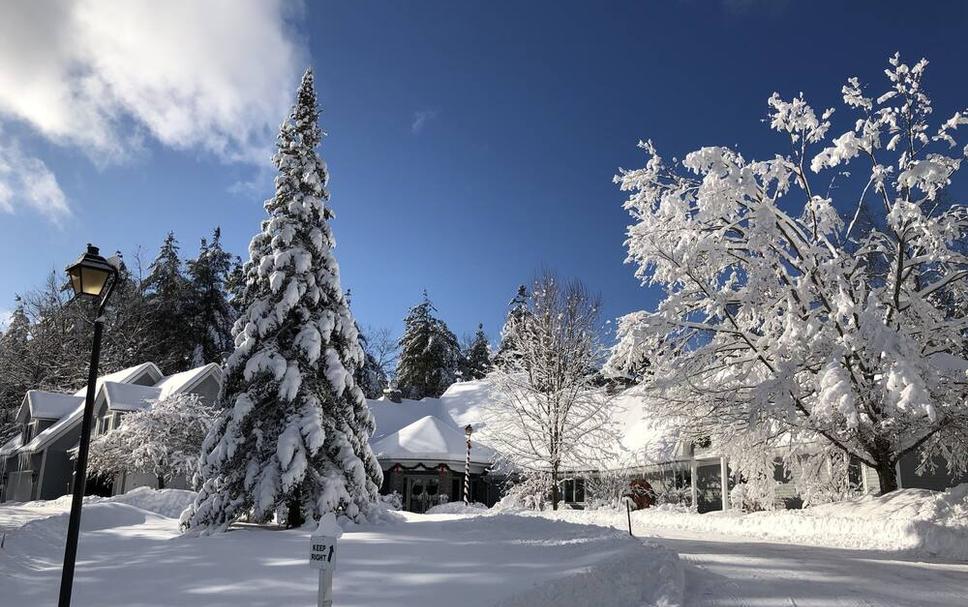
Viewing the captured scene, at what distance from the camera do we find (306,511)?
15023 millimetres

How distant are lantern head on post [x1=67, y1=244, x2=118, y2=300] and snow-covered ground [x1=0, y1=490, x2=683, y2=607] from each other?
12.7 ft

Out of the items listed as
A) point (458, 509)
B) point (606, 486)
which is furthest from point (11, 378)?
point (606, 486)

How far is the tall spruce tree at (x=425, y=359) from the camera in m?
60.1

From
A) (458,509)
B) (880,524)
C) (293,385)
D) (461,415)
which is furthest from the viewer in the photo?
(461,415)

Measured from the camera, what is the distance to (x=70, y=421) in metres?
39.2

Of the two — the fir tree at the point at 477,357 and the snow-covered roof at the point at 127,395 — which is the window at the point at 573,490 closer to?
the snow-covered roof at the point at 127,395

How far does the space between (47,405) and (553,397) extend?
3300 cm

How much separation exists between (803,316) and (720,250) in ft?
7.49

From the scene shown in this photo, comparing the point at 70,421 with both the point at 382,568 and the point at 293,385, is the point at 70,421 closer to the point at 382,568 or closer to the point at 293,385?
the point at 293,385

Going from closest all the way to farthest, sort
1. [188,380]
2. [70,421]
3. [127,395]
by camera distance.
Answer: [188,380] → [127,395] → [70,421]

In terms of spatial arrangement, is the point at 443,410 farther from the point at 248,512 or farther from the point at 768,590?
the point at 768,590

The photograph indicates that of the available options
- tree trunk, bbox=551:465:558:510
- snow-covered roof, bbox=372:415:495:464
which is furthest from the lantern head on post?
snow-covered roof, bbox=372:415:495:464

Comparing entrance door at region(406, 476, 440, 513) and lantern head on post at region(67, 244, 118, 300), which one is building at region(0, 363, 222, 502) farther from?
lantern head on post at region(67, 244, 118, 300)

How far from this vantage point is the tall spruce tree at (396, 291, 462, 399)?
60.1 meters
